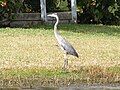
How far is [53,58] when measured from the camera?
1414 cm

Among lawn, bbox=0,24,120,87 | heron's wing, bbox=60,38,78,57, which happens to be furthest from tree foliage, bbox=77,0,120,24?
heron's wing, bbox=60,38,78,57

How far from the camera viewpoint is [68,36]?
1859cm

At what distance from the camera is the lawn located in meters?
11.9

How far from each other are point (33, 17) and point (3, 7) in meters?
2.14

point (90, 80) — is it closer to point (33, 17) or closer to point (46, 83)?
point (46, 83)

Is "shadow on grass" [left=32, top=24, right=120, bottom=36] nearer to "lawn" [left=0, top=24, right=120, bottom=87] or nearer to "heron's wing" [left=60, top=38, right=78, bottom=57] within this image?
"lawn" [left=0, top=24, right=120, bottom=87]

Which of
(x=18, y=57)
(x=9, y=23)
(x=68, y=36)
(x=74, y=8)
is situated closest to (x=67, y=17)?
(x=74, y=8)

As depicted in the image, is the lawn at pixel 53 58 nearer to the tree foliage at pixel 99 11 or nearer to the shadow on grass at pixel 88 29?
the shadow on grass at pixel 88 29

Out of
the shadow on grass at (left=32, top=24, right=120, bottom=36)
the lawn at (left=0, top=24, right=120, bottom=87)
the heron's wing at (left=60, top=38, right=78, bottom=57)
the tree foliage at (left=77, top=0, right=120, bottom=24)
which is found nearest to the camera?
the lawn at (left=0, top=24, right=120, bottom=87)

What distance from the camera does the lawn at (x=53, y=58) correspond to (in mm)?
11859

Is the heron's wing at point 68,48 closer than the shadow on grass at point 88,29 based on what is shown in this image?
Yes

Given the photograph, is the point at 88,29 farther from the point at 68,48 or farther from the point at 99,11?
the point at 68,48

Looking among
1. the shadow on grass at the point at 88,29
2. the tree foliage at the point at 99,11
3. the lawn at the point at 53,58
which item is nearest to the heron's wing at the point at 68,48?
the lawn at the point at 53,58

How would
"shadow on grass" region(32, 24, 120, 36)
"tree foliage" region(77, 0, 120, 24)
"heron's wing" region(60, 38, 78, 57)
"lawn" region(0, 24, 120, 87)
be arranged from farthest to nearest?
"tree foliage" region(77, 0, 120, 24) → "shadow on grass" region(32, 24, 120, 36) → "heron's wing" region(60, 38, 78, 57) → "lawn" region(0, 24, 120, 87)
